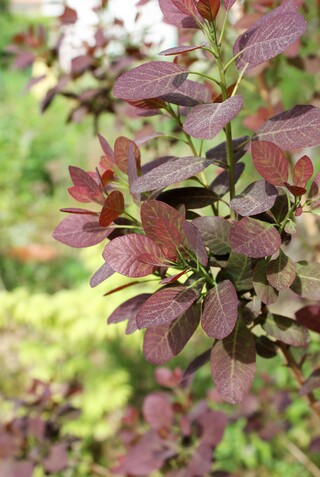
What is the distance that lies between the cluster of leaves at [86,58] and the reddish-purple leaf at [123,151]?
882mm

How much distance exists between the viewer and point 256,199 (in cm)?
56

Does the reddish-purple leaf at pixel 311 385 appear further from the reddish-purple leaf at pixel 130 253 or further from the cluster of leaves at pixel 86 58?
the cluster of leaves at pixel 86 58

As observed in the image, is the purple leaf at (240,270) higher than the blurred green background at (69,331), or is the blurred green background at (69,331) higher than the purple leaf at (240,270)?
the purple leaf at (240,270)

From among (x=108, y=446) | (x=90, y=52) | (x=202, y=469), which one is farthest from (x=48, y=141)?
(x=202, y=469)

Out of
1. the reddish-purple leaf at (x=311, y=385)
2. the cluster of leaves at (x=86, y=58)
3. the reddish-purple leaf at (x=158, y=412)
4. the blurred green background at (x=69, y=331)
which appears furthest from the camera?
the blurred green background at (x=69, y=331)

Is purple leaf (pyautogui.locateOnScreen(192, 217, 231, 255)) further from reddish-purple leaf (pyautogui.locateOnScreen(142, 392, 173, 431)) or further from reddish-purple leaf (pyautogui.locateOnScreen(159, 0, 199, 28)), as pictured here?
reddish-purple leaf (pyautogui.locateOnScreen(142, 392, 173, 431))

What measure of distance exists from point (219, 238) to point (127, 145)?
17cm

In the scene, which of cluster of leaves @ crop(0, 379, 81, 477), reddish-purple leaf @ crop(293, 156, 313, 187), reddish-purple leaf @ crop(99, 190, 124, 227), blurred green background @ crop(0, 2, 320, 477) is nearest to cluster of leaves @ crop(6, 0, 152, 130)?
blurred green background @ crop(0, 2, 320, 477)

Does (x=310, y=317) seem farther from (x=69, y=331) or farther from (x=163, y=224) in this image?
(x=69, y=331)

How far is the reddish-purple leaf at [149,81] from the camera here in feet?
1.82

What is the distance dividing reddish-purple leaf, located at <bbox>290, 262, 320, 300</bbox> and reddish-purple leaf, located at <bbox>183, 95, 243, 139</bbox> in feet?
0.69

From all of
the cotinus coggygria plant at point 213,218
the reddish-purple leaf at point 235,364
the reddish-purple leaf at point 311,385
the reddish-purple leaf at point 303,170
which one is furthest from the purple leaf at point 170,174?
the reddish-purple leaf at point 311,385

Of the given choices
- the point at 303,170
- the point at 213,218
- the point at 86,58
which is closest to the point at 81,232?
the point at 213,218

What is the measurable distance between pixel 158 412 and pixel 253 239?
27.6 inches
